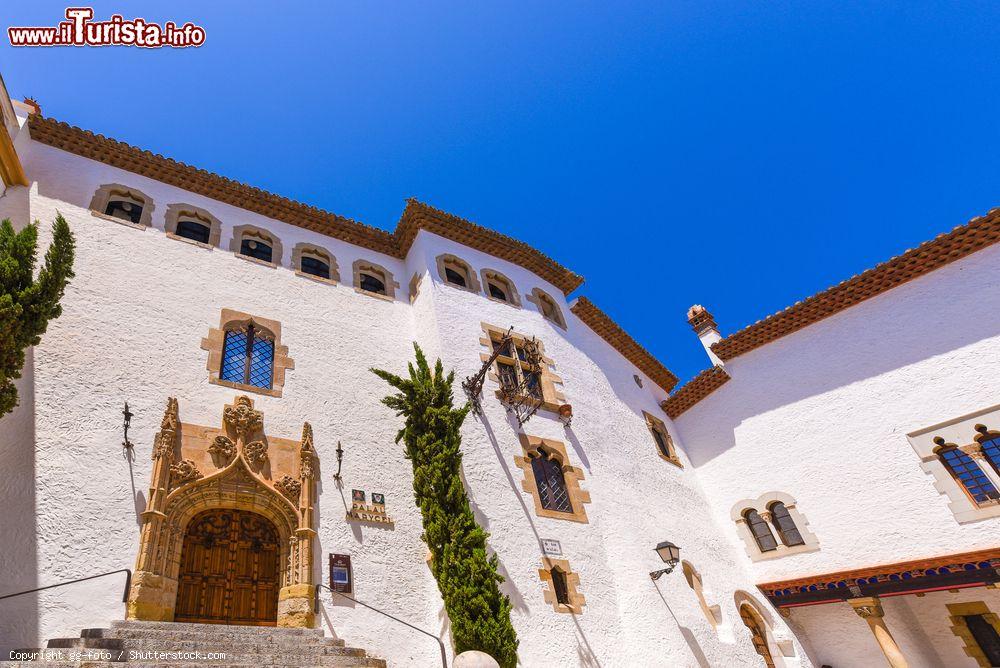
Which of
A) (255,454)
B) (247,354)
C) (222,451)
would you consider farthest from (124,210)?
(255,454)

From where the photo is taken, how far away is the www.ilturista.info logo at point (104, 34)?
988 cm

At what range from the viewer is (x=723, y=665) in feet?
35.3

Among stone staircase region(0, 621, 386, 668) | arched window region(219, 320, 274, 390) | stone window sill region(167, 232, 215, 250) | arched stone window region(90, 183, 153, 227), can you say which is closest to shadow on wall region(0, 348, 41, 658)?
stone staircase region(0, 621, 386, 668)

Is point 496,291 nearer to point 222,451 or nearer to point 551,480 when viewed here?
point 551,480

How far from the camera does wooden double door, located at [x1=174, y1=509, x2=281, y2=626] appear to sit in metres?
8.05

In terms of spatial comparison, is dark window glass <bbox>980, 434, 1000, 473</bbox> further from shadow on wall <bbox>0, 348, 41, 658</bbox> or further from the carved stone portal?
shadow on wall <bbox>0, 348, 41, 658</bbox>

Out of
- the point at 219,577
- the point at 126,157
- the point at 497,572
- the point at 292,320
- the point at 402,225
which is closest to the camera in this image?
the point at 219,577

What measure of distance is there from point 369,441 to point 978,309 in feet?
45.0

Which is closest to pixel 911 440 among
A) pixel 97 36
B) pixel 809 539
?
pixel 809 539

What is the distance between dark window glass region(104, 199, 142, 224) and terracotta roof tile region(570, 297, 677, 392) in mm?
11555

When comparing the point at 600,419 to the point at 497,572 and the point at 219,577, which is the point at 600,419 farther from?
the point at 219,577

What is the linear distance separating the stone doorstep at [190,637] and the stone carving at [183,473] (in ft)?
7.39

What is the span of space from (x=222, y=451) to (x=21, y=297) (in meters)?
3.41

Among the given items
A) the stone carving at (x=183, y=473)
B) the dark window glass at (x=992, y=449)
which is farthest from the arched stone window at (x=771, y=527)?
the stone carving at (x=183, y=473)
